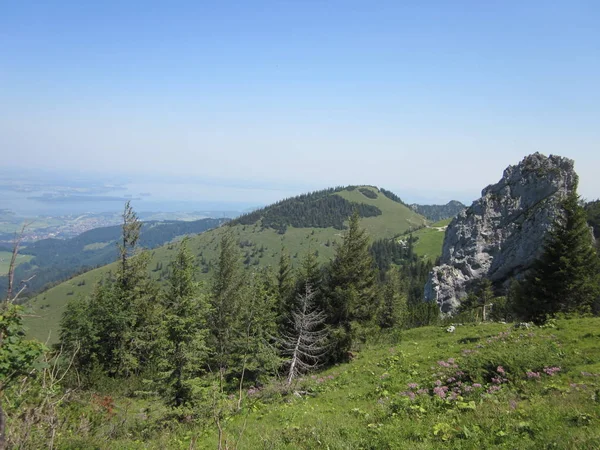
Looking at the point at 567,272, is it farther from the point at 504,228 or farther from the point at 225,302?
the point at 504,228

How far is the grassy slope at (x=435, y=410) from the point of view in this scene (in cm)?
902

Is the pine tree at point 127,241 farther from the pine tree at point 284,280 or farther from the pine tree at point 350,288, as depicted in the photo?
the pine tree at point 350,288

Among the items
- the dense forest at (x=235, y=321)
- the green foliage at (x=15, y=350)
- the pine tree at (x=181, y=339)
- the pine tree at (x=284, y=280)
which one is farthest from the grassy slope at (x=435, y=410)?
the pine tree at (x=284, y=280)

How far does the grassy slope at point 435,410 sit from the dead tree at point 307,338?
5.00 meters

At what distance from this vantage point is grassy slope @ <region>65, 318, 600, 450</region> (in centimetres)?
902

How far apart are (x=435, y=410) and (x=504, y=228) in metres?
112

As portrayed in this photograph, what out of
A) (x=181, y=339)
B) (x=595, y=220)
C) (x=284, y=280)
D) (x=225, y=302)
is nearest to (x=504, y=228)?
(x=595, y=220)

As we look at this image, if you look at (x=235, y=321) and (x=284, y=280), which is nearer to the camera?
(x=235, y=321)

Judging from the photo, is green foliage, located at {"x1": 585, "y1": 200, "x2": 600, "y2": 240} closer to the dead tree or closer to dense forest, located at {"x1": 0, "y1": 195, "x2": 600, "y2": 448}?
dense forest, located at {"x1": 0, "y1": 195, "x2": 600, "y2": 448}

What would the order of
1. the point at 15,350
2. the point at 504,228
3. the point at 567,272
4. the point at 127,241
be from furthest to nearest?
the point at 504,228, the point at 127,241, the point at 567,272, the point at 15,350

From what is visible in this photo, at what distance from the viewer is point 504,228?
345ft

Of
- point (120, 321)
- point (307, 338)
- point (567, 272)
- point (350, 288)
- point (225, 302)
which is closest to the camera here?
point (307, 338)

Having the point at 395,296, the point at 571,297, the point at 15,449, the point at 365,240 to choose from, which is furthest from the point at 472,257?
the point at 15,449

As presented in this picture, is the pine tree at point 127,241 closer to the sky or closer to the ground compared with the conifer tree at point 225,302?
closer to the sky
